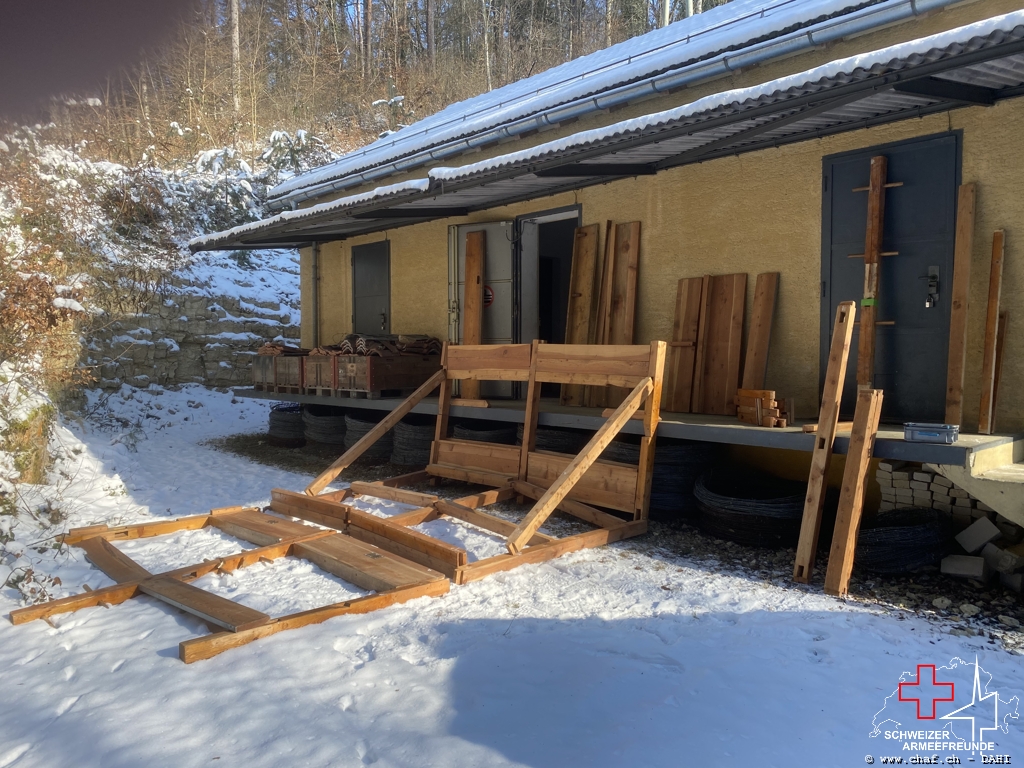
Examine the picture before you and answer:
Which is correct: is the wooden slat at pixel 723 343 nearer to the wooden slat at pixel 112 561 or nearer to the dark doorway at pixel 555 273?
the wooden slat at pixel 112 561

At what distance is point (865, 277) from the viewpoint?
20.7 feet

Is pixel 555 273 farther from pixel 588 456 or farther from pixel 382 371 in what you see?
pixel 588 456

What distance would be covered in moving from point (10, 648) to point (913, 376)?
21.6 ft

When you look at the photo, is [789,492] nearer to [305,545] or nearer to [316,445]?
[305,545]

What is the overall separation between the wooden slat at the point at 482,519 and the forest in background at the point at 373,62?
53.6 ft

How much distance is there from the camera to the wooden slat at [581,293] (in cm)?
859

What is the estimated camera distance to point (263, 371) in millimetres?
11578

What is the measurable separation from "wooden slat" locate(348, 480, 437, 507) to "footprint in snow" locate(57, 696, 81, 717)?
3763 mm

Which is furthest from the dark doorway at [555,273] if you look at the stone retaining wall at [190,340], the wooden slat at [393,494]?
the wooden slat at [393,494]

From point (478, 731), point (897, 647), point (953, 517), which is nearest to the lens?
point (478, 731)

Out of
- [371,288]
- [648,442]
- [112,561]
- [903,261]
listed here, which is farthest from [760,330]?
[371,288]

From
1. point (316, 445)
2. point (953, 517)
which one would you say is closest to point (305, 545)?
point (953, 517)

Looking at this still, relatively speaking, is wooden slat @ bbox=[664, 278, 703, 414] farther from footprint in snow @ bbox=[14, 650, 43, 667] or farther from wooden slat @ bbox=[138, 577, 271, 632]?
footprint in snow @ bbox=[14, 650, 43, 667]

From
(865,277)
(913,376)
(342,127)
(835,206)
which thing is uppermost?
(342,127)
